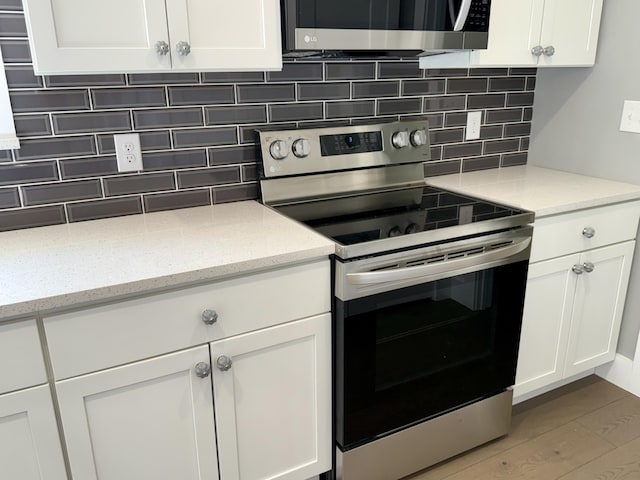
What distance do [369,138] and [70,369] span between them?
4.25ft

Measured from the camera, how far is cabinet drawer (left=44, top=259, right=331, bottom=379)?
1.25 meters

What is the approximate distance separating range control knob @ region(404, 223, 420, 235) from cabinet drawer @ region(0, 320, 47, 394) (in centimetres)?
100

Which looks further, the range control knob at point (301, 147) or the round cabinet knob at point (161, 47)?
the range control knob at point (301, 147)

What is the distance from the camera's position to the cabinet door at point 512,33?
1912 mm

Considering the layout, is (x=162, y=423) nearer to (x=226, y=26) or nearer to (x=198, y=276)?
(x=198, y=276)

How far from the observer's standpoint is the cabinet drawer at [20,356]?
3.88 feet

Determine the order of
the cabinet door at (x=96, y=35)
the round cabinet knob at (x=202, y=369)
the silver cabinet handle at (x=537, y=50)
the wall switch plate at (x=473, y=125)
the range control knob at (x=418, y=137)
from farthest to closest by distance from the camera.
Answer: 1. the wall switch plate at (x=473, y=125)
2. the range control knob at (x=418, y=137)
3. the silver cabinet handle at (x=537, y=50)
4. the round cabinet knob at (x=202, y=369)
5. the cabinet door at (x=96, y=35)

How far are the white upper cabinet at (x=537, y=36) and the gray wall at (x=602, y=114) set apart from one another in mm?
78

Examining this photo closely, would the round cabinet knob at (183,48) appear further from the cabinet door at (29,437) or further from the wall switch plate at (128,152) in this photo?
the cabinet door at (29,437)

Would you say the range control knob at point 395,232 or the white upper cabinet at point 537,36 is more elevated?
the white upper cabinet at point 537,36

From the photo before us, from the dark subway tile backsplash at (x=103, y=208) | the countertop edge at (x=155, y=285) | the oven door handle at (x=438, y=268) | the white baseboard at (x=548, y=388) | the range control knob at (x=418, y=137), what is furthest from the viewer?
the white baseboard at (x=548, y=388)

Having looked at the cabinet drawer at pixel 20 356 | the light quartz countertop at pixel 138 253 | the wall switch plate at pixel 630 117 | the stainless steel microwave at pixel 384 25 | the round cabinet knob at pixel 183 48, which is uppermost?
the stainless steel microwave at pixel 384 25

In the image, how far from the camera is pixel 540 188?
6.91ft

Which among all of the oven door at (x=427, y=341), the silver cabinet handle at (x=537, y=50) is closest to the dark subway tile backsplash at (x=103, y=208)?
the oven door at (x=427, y=341)
